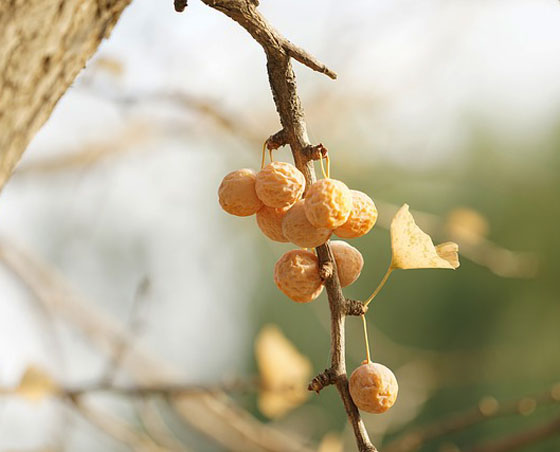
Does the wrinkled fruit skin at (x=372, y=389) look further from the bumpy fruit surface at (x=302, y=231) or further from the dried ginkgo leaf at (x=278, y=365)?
the dried ginkgo leaf at (x=278, y=365)

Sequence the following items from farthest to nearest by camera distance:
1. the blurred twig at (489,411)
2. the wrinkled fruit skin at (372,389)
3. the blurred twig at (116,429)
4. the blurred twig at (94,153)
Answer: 1. the blurred twig at (94,153)
2. the blurred twig at (116,429)
3. the blurred twig at (489,411)
4. the wrinkled fruit skin at (372,389)

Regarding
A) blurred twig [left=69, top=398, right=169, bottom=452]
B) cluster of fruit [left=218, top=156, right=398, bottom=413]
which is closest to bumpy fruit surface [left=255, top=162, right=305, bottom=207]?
cluster of fruit [left=218, top=156, right=398, bottom=413]

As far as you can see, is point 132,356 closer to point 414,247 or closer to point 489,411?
point 489,411

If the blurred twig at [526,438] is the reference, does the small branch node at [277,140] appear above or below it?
below

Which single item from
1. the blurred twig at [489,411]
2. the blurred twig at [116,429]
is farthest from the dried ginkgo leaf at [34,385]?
the blurred twig at [489,411]

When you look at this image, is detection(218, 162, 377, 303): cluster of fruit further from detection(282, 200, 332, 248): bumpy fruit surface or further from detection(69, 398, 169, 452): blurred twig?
detection(69, 398, 169, 452): blurred twig

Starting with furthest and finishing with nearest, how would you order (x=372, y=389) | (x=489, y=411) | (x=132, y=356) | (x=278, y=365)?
1. (x=132, y=356)
2. (x=278, y=365)
3. (x=489, y=411)
4. (x=372, y=389)

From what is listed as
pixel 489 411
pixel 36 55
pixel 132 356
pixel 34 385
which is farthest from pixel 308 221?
pixel 132 356
